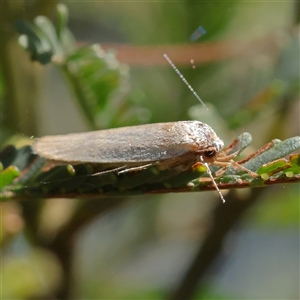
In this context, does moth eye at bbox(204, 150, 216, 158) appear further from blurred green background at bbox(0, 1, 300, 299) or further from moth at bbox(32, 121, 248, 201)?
blurred green background at bbox(0, 1, 300, 299)

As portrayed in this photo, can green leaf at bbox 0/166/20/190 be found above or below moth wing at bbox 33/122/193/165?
above

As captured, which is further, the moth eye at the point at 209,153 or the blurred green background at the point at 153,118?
the blurred green background at the point at 153,118

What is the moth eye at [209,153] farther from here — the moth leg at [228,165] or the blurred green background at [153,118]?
the blurred green background at [153,118]

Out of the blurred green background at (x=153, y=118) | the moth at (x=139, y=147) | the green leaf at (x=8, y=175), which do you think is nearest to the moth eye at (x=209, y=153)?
the moth at (x=139, y=147)

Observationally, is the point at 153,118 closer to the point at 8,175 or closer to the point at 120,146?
the point at 120,146

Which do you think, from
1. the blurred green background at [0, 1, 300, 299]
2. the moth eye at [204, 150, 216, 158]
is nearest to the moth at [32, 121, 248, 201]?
the moth eye at [204, 150, 216, 158]

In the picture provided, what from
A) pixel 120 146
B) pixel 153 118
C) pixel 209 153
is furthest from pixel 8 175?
pixel 153 118
